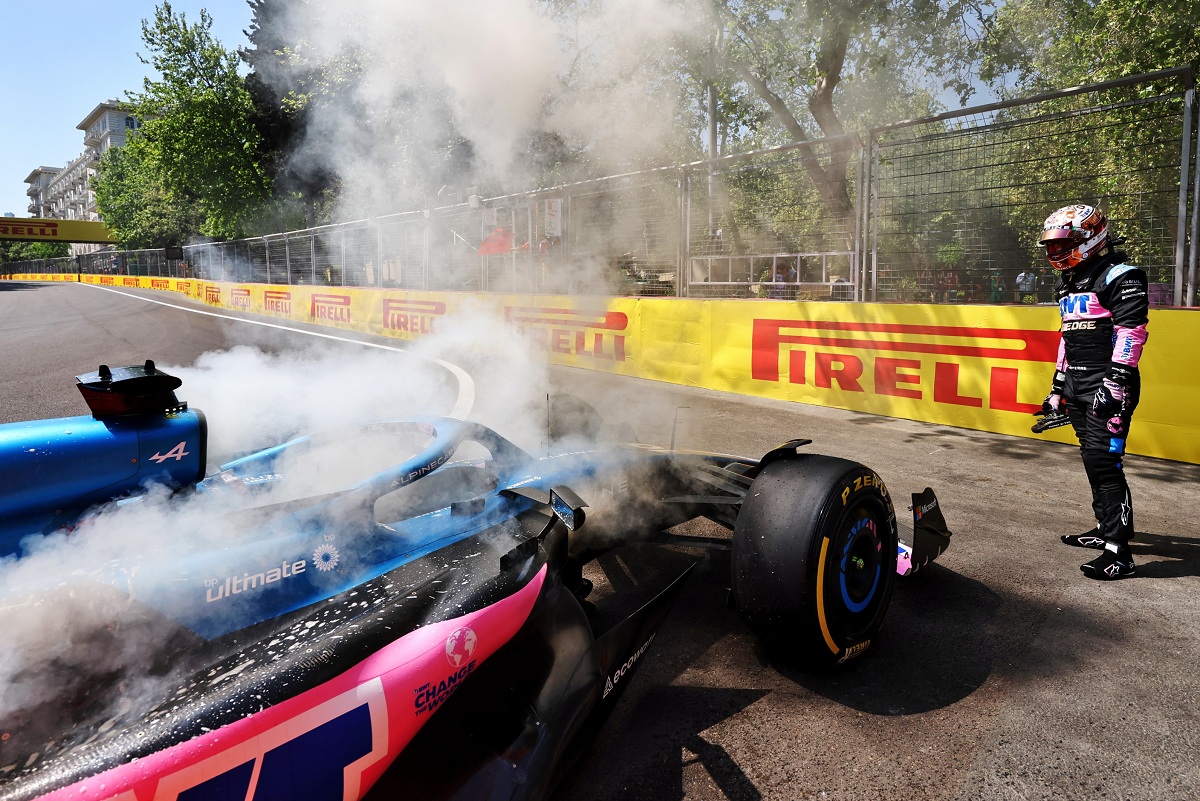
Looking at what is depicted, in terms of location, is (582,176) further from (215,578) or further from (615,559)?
(215,578)

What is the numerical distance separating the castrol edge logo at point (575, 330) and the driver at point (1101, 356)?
594 cm

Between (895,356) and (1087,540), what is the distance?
3.34 meters

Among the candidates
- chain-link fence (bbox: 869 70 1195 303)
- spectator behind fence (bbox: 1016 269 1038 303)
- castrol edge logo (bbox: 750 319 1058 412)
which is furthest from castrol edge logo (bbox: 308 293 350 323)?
spectator behind fence (bbox: 1016 269 1038 303)

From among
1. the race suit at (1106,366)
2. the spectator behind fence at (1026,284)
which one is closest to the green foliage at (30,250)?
the spectator behind fence at (1026,284)

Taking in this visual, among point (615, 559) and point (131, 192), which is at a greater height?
point (131, 192)

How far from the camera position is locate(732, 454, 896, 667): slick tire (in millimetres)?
2150

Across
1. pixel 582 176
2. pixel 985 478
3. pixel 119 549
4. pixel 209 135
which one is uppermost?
pixel 209 135

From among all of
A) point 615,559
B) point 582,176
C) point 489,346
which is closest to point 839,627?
point 615,559

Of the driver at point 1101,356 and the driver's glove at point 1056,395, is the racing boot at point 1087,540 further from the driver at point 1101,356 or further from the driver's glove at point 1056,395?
the driver's glove at point 1056,395

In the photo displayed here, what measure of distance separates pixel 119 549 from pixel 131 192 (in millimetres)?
74347

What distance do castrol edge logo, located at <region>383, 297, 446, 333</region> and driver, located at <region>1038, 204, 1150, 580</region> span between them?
32.0 ft

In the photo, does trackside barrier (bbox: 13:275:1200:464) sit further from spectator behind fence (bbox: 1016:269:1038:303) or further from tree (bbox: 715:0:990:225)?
tree (bbox: 715:0:990:225)

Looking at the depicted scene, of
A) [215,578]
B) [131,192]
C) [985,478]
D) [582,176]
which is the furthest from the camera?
[131,192]

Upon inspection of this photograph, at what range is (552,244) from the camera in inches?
428
